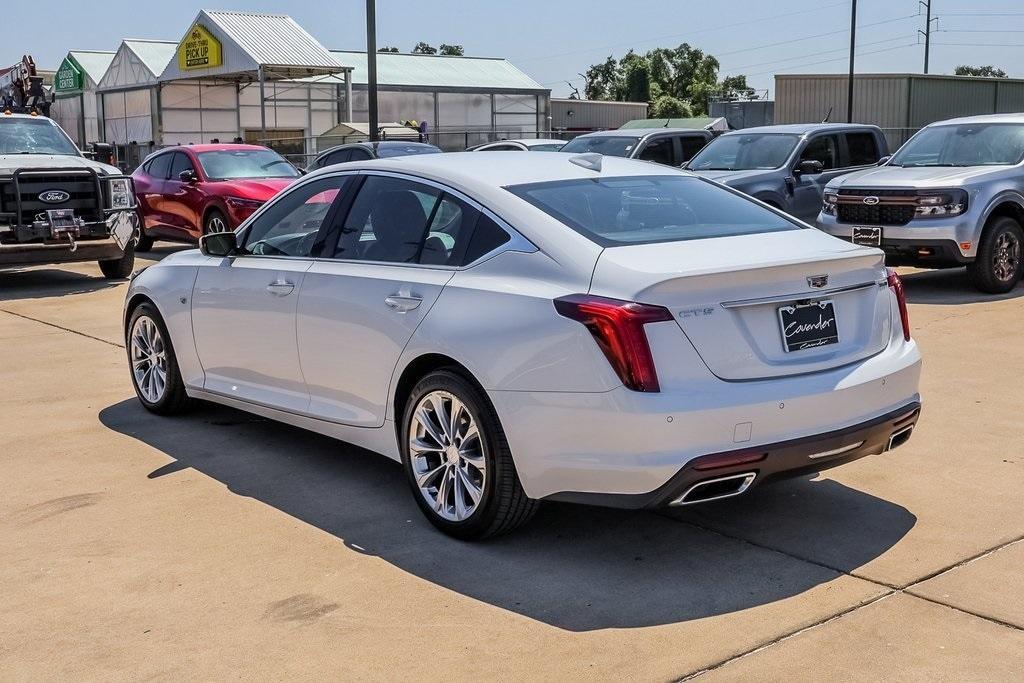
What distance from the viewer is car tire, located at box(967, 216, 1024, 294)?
1192 cm

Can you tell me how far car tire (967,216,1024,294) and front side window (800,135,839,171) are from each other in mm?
3565

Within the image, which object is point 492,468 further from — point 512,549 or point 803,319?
point 803,319

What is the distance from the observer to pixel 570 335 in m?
4.43

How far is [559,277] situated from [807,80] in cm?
4283

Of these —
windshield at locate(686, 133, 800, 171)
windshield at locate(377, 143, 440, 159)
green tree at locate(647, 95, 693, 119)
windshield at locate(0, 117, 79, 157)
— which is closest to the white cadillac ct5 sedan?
windshield at locate(686, 133, 800, 171)

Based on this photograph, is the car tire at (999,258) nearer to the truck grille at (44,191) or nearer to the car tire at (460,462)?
the car tire at (460,462)

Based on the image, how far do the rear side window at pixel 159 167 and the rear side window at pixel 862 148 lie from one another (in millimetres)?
9878

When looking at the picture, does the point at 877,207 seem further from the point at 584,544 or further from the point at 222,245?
the point at 584,544

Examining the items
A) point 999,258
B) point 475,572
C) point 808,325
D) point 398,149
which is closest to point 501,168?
point 808,325

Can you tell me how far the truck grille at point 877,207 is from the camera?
11984 millimetres

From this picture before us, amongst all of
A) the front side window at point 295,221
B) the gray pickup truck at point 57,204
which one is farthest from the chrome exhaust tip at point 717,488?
the gray pickup truck at point 57,204

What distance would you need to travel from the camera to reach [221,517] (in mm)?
5441

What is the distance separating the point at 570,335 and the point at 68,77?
51.8m

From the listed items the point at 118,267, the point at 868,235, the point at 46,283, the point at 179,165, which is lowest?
the point at 46,283
